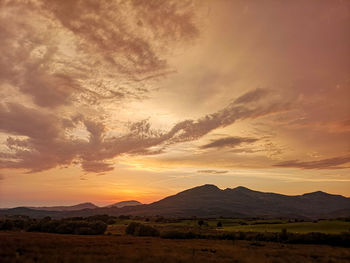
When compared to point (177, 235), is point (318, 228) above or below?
above

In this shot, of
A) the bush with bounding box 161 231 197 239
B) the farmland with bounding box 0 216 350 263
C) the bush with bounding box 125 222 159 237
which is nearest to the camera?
the farmland with bounding box 0 216 350 263

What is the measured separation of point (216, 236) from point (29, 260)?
155 ft

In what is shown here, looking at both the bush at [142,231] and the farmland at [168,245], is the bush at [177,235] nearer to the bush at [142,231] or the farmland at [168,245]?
the farmland at [168,245]

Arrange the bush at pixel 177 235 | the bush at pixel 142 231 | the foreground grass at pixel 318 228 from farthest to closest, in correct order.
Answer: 1. the bush at pixel 142 231
2. the foreground grass at pixel 318 228
3. the bush at pixel 177 235

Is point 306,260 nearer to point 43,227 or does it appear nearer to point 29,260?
point 29,260

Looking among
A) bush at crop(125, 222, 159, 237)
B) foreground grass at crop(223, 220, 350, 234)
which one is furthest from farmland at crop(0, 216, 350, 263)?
foreground grass at crop(223, 220, 350, 234)

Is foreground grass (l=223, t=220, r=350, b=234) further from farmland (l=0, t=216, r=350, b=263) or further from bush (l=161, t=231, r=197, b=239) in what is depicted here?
bush (l=161, t=231, r=197, b=239)

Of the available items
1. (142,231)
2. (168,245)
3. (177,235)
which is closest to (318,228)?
(177,235)

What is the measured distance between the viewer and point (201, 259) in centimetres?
3191

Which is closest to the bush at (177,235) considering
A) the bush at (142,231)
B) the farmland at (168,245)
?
the farmland at (168,245)

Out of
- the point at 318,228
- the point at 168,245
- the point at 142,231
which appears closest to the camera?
the point at 168,245

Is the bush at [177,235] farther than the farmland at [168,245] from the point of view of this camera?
Yes

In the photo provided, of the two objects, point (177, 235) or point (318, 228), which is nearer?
point (177, 235)

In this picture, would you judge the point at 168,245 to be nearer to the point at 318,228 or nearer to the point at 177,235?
the point at 177,235
